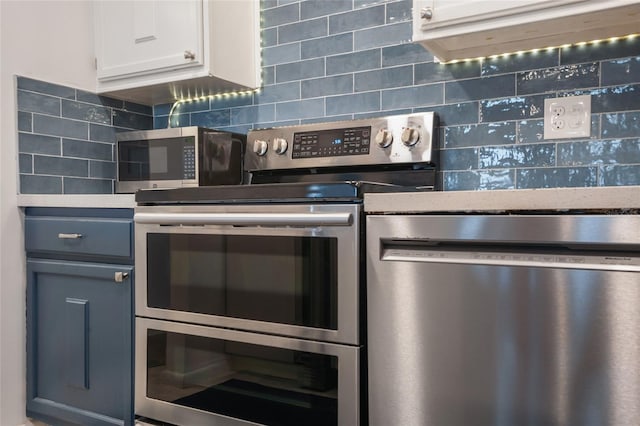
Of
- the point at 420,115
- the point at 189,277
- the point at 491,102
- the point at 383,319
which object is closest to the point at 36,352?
the point at 189,277

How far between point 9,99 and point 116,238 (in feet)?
2.37

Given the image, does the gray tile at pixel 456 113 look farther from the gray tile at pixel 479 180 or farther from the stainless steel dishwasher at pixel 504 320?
A: the stainless steel dishwasher at pixel 504 320

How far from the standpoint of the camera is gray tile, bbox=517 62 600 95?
5.23 feet

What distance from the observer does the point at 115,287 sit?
1.71 meters

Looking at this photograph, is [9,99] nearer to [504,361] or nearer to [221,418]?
[221,418]

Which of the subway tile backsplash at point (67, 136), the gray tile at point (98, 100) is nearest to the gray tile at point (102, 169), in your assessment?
the subway tile backsplash at point (67, 136)

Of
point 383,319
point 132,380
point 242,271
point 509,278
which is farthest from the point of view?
point 132,380

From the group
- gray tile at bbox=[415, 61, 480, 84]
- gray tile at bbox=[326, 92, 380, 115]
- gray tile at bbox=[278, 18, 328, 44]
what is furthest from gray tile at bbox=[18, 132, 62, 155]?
gray tile at bbox=[415, 61, 480, 84]

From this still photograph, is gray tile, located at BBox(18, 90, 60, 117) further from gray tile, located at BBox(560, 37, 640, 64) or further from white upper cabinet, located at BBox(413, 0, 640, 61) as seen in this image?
gray tile, located at BBox(560, 37, 640, 64)

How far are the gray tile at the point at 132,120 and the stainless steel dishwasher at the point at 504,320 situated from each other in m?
1.56

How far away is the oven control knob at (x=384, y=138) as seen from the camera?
176 cm

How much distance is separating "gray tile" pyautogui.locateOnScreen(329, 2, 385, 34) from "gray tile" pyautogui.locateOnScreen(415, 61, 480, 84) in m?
0.24

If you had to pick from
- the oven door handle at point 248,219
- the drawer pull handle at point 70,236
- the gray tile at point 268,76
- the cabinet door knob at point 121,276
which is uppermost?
the gray tile at point 268,76

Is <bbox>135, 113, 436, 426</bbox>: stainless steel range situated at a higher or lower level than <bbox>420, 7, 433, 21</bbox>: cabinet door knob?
lower
